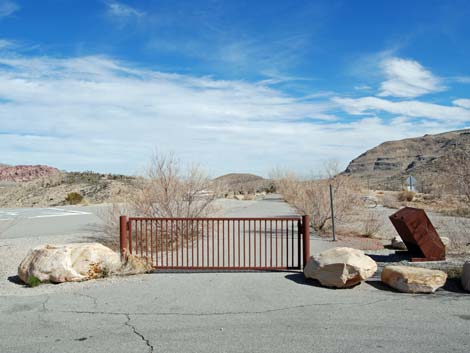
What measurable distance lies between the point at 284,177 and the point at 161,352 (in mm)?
34808

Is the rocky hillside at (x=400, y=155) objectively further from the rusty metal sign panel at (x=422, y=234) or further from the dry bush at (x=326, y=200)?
the rusty metal sign panel at (x=422, y=234)

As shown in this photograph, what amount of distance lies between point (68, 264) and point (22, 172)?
4460 inches

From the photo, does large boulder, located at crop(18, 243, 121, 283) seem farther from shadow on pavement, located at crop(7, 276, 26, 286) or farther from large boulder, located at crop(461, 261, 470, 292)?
large boulder, located at crop(461, 261, 470, 292)

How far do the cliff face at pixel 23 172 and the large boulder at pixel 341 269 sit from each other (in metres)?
106

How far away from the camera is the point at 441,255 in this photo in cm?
Result: 1165

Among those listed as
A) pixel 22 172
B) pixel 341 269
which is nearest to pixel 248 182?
pixel 22 172

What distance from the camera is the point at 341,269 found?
8.98m

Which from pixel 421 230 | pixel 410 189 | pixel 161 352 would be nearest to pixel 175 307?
pixel 161 352

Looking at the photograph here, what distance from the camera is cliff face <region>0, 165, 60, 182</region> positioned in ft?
357

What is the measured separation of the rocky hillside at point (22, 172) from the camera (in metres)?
109

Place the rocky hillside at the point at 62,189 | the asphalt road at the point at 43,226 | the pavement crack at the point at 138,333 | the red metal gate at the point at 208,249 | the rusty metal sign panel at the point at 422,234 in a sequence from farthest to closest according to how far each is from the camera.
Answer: the rocky hillside at the point at 62,189, the asphalt road at the point at 43,226, the rusty metal sign panel at the point at 422,234, the red metal gate at the point at 208,249, the pavement crack at the point at 138,333

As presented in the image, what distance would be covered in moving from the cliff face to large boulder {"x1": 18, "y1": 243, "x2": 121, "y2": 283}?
103 meters

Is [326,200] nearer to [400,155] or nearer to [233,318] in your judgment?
[233,318]

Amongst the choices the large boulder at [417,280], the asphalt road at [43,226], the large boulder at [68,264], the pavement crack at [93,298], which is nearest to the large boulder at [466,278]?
the large boulder at [417,280]
